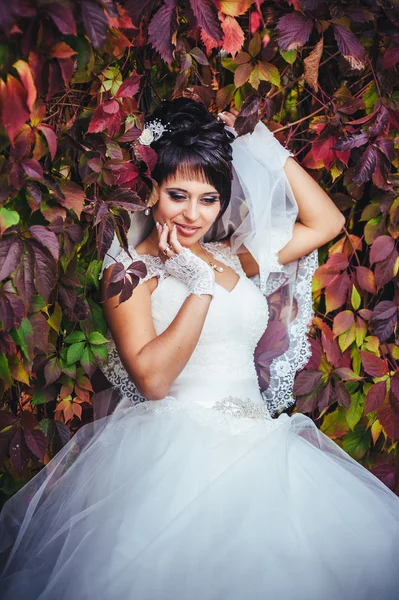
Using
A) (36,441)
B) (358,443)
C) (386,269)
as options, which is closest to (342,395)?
(358,443)

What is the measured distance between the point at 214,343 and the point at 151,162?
61 centimetres

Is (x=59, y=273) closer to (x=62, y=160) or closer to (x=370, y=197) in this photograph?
(x=62, y=160)

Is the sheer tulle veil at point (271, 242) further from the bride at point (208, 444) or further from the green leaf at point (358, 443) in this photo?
the green leaf at point (358, 443)

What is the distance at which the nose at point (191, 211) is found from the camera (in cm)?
212

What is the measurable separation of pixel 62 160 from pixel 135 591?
3.48 feet

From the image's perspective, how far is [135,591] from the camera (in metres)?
1.54

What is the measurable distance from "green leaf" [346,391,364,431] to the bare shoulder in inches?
21.7

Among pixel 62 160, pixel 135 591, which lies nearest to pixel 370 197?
pixel 62 160

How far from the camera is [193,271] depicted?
2055 millimetres

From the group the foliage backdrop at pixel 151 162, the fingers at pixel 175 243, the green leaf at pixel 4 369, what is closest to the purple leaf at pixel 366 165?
the foliage backdrop at pixel 151 162

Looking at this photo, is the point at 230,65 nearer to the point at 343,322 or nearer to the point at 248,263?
the point at 248,263

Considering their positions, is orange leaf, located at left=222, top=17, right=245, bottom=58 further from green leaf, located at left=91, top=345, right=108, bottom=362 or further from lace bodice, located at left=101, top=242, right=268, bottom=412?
green leaf, located at left=91, top=345, right=108, bottom=362

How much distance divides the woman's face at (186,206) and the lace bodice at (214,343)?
137mm

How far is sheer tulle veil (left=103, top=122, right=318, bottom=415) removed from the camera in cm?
222
